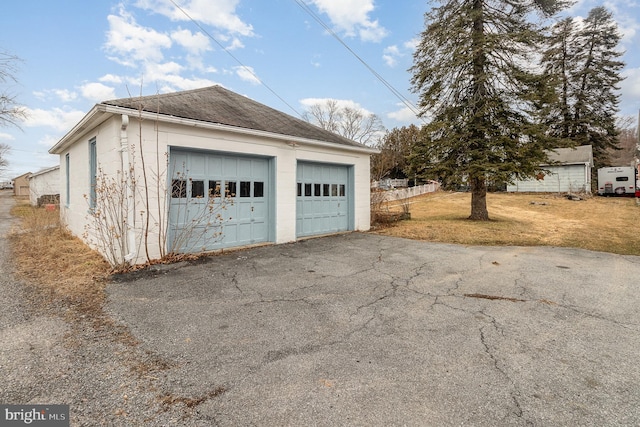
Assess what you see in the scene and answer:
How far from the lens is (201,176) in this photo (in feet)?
22.1

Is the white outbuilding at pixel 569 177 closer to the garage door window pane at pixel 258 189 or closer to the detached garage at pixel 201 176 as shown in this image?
the detached garage at pixel 201 176

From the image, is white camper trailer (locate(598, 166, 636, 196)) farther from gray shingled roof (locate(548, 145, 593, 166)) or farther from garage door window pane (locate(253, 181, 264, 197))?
garage door window pane (locate(253, 181, 264, 197))

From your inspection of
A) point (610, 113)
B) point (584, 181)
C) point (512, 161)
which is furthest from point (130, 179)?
point (610, 113)

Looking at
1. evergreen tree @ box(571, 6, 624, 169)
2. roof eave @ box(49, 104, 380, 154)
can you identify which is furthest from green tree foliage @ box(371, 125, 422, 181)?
roof eave @ box(49, 104, 380, 154)

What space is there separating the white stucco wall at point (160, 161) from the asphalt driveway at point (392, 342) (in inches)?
50.0

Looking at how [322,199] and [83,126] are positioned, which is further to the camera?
[322,199]

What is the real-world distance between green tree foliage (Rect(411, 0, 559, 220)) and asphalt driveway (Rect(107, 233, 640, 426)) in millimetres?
6762

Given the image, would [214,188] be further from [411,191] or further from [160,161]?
[411,191]

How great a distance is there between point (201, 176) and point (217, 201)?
65 cm

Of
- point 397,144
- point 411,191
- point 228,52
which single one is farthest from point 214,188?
point 397,144

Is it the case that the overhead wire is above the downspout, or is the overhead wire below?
above

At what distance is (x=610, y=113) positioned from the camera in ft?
87.0

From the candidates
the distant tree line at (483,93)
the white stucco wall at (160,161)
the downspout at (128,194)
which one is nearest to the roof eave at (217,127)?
the white stucco wall at (160,161)

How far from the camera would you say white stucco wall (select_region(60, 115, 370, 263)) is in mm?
5746
